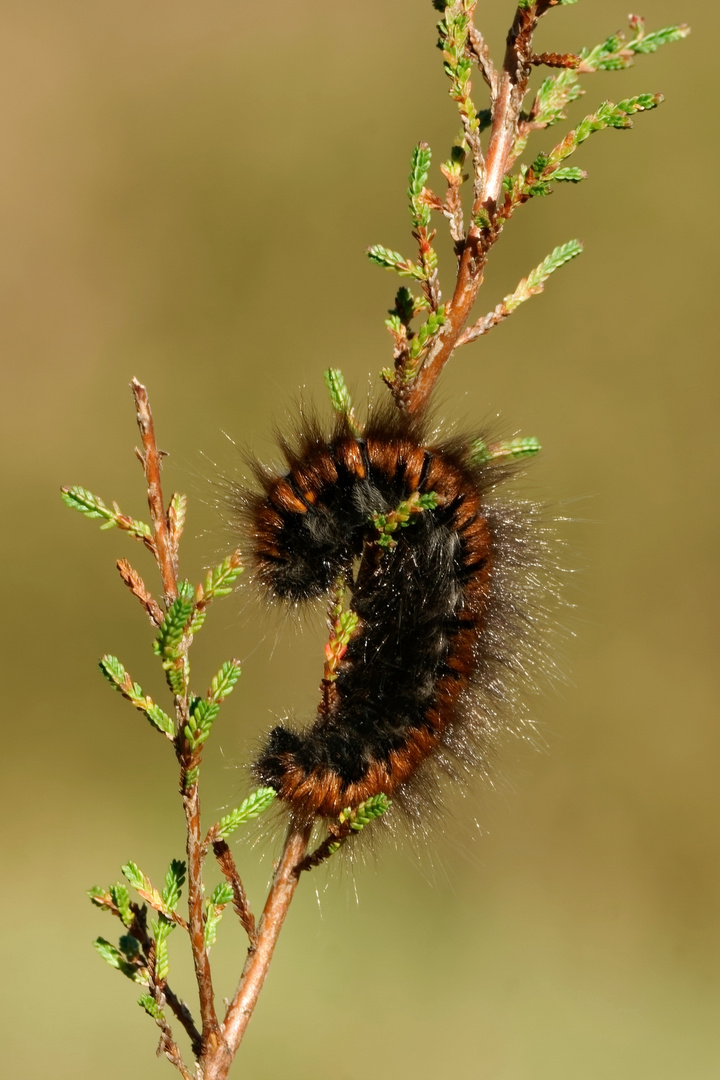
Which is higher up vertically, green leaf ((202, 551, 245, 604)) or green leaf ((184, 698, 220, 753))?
green leaf ((202, 551, 245, 604))

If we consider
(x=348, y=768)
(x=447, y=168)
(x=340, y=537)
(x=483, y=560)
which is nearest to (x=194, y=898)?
(x=348, y=768)

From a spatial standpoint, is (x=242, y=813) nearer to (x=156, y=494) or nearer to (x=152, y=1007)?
(x=152, y=1007)

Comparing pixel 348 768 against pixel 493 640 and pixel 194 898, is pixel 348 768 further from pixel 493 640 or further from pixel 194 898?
pixel 194 898

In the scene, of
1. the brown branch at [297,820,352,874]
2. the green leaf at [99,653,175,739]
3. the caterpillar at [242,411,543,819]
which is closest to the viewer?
the green leaf at [99,653,175,739]

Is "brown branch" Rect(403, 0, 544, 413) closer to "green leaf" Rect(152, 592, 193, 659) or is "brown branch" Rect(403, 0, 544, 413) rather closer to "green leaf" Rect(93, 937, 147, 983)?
"green leaf" Rect(152, 592, 193, 659)

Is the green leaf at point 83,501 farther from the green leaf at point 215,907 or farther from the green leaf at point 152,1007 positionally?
the green leaf at point 152,1007

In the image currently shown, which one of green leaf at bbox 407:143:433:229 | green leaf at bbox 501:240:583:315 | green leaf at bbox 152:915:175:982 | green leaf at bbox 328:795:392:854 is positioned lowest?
green leaf at bbox 152:915:175:982

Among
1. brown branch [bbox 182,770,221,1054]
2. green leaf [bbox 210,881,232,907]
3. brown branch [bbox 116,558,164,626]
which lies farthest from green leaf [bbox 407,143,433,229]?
green leaf [bbox 210,881,232,907]
